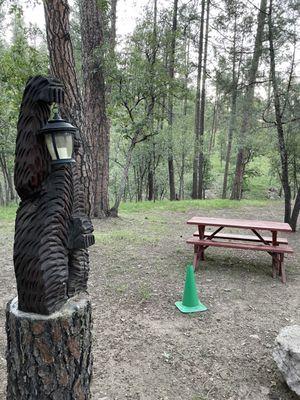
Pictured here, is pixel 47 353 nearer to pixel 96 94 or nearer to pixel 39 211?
pixel 39 211

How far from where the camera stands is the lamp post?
1708 millimetres

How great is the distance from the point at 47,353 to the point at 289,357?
1875 millimetres

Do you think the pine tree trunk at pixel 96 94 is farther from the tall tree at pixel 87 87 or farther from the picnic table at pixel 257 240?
the picnic table at pixel 257 240

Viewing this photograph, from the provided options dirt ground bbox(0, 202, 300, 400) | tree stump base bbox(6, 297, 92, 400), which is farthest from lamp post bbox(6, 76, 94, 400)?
dirt ground bbox(0, 202, 300, 400)

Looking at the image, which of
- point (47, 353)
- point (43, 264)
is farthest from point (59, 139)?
point (47, 353)

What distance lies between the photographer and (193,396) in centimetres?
255

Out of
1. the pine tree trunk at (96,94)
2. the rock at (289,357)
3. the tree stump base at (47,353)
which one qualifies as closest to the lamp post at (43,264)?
the tree stump base at (47,353)

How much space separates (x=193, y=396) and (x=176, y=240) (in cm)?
473

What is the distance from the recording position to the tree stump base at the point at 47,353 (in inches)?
A: 67.4

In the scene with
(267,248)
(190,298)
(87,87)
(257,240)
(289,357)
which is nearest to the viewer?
(289,357)

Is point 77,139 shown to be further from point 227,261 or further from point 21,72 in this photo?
point 21,72

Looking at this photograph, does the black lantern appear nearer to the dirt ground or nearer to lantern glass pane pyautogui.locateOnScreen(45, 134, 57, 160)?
lantern glass pane pyautogui.locateOnScreen(45, 134, 57, 160)

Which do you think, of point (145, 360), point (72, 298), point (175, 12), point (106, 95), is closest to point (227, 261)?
point (145, 360)

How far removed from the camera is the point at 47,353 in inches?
67.8
